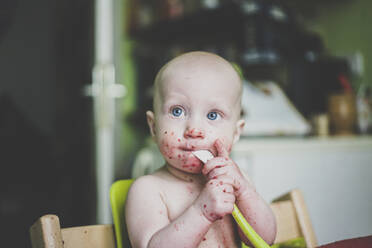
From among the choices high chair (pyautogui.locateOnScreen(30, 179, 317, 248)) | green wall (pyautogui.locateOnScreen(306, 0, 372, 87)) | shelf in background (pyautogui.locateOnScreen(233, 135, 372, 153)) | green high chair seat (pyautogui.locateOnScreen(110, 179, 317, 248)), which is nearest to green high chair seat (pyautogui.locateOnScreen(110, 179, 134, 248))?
high chair (pyautogui.locateOnScreen(30, 179, 317, 248))

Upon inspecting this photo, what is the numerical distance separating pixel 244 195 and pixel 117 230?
7.8 inches

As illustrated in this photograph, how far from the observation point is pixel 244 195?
45 centimetres

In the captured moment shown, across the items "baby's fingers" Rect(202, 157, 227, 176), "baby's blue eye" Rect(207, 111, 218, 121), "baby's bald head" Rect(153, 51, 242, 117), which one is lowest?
"baby's fingers" Rect(202, 157, 227, 176)

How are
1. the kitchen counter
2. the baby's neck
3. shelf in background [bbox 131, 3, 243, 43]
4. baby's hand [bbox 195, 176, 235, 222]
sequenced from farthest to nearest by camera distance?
1. shelf in background [bbox 131, 3, 243, 43]
2. the kitchen counter
3. the baby's neck
4. baby's hand [bbox 195, 176, 235, 222]

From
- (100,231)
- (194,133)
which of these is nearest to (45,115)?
(100,231)

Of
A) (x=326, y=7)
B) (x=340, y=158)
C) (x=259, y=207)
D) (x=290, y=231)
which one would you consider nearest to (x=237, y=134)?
(x=259, y=207)

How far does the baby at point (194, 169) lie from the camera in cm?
39

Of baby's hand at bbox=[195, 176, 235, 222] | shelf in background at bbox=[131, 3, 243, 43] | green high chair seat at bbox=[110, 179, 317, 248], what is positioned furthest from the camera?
shelf in background at bbox=[131, 3, 243, 43]

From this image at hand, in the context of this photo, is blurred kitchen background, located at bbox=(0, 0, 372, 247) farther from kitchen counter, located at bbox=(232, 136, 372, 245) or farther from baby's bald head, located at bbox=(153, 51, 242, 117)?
baby's bald head, located at bbox=(153, 51, 242, 117)

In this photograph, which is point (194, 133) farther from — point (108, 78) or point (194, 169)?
point (108, 78)

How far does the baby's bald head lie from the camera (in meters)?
0.45

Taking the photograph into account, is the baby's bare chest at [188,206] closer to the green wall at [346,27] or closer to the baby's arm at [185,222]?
the baby's arm at [185,222]

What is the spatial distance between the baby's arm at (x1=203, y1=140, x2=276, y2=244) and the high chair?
14 cm

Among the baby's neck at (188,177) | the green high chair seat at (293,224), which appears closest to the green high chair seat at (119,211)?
the baby's neck at (188,177)
